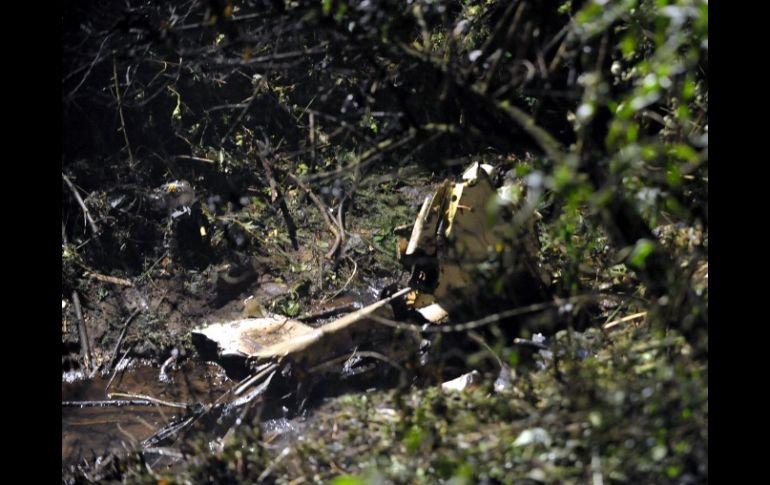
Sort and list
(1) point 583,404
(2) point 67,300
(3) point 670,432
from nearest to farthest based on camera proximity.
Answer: (3) point 670,432 < (1) point 583,404 < (2) point 67,300

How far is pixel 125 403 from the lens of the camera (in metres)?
4.77

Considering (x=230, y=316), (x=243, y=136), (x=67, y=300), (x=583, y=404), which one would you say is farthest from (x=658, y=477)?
(x=243, y=136)

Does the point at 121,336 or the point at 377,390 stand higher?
the point at 121,336

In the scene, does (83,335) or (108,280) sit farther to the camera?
(108,280)

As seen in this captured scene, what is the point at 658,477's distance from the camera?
7.66ft

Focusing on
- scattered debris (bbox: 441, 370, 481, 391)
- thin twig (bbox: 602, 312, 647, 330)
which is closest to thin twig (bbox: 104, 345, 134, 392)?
scattered debris (bbox: 441, 370, 481, 391)

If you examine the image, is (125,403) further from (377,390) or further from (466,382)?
(466,382)

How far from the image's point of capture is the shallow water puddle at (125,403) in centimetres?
444

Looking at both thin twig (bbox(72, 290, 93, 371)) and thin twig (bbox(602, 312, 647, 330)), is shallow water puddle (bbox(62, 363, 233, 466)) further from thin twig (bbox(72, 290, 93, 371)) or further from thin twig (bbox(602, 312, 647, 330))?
thin twig (bbox(602, 312, 647, 330))

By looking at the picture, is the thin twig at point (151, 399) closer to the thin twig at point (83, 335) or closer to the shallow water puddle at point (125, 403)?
the shallow water puddle at point (125, 403)

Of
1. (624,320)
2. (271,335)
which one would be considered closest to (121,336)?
(271,335)

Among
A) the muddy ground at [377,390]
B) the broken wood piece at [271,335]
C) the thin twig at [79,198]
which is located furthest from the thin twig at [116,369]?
the thin twig at [79,198]
